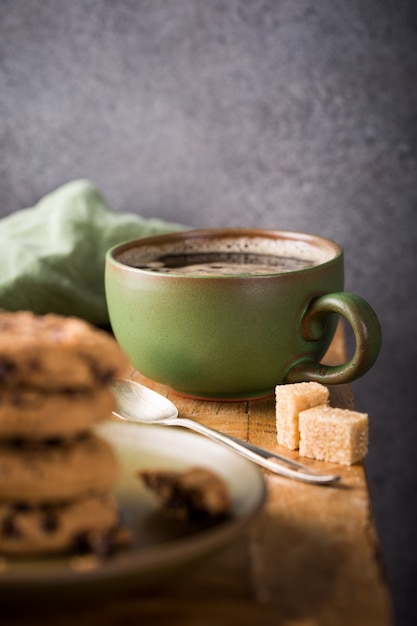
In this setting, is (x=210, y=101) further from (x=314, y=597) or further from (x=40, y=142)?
(x=314, y=597)

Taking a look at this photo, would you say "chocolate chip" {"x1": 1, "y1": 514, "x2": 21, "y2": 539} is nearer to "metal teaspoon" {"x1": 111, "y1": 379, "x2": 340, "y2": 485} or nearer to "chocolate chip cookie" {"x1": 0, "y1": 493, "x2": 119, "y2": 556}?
"chocolate chip cookie" {"x1": 0, "y1": 493, "x2": 119, "y2": 556}

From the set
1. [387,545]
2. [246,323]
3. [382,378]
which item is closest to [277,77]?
[382,378]

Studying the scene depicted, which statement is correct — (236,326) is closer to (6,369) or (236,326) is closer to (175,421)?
(175,421)

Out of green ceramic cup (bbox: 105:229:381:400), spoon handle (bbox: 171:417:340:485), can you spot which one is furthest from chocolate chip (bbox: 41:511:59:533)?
green ceramic cup (bbox: 105:229:381:400)

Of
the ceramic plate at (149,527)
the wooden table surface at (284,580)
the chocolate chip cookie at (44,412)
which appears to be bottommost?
the wooden table surface at (284,580)

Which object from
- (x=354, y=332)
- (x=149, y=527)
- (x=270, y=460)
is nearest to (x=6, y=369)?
(x=149, y=527)

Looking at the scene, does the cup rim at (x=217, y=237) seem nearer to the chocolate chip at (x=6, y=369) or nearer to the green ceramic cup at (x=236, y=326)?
the green ceramic cup at (x=236, y=326)

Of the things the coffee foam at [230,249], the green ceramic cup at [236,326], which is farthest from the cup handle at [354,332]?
the coffee foam at [230,249]
